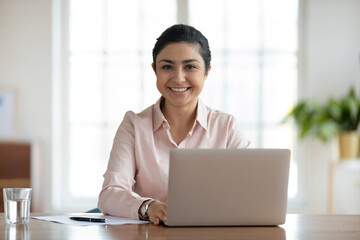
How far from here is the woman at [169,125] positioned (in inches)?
101

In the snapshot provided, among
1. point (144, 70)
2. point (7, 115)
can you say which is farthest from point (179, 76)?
point (7, 115)

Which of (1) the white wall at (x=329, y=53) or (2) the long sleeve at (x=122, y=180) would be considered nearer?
(2) the long sleeve at (x=122, y=180)

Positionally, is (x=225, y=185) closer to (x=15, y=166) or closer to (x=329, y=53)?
(x=15, y=166)

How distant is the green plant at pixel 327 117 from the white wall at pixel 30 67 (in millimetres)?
2628

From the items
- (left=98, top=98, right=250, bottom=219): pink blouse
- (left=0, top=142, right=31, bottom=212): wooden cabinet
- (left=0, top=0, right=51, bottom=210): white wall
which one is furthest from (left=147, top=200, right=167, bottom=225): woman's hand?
(left=0, top=0, right=51, bottom=210): white wall

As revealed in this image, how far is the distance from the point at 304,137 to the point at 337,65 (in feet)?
2.97

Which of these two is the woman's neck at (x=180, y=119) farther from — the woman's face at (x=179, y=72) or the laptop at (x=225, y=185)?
the laptop at (x=225, y=185)

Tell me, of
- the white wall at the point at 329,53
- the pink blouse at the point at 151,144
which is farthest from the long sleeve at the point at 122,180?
the white wall at the point at 329,53

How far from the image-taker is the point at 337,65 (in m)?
6.12

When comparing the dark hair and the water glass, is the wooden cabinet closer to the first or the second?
the dark hair

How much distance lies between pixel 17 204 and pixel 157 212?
48 centimetres

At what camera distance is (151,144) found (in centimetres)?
258

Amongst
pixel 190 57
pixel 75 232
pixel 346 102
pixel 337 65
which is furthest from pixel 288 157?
pixel 337 65

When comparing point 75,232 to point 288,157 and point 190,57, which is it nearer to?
point 288,157
